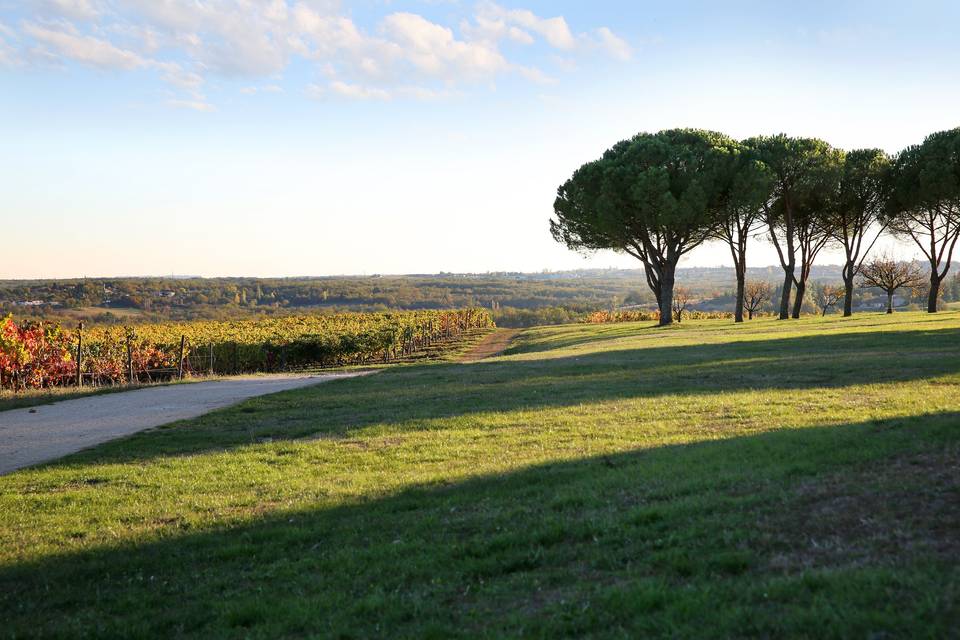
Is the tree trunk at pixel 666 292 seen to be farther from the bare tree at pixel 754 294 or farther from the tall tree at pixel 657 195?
the bare tree at pixel 754 294

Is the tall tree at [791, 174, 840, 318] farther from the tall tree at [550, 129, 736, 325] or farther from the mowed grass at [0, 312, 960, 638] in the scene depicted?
the mowed grass at [0, 312, 960, 638]

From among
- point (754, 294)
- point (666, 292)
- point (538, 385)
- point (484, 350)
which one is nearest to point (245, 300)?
point (484, 350)

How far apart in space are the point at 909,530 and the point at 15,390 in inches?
972

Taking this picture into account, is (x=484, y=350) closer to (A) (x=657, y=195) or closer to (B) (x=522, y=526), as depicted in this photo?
(A) (x=657, y=195)

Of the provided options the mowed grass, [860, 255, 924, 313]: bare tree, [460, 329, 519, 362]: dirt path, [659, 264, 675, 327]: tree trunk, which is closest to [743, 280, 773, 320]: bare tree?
[860, 255, 924, 313]: bare tree

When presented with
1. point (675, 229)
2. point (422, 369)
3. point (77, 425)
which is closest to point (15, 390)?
point (77, 425)

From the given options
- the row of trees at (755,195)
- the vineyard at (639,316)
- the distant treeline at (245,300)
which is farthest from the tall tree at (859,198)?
the distant treeline at (245,300)

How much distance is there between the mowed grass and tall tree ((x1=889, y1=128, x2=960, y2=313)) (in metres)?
34.6

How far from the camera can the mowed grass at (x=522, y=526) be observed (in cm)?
424

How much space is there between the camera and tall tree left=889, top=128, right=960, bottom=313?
40.6 meters

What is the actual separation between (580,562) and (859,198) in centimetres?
4920

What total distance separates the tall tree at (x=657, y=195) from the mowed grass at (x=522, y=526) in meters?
30.4

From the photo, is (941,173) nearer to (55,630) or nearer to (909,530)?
(909,530)

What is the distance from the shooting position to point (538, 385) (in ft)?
57.4
